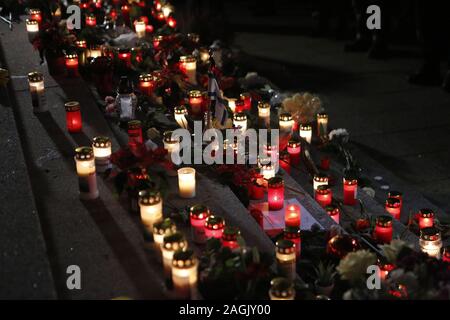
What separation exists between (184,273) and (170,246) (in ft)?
0.65

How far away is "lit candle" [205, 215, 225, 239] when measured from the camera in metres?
4.35

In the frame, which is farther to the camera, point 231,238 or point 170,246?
point 231,238

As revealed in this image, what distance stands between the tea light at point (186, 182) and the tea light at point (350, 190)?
1406 mm

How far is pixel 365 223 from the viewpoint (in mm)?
5508

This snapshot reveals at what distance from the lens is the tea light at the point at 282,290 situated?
3.67 metres

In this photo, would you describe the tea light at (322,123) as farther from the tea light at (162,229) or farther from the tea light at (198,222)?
A: the tea light at (162,229)

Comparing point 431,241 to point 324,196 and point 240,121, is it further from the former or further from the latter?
point 240,121

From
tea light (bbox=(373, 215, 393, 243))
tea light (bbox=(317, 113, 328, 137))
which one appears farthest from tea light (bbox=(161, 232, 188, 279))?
tea light (bbox=(317, 113, 328, 137))

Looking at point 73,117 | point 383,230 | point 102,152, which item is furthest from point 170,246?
point 73,117

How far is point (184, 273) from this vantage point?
3809 mm

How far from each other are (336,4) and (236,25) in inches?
89.8

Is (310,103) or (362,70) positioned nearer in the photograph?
(310,103)
